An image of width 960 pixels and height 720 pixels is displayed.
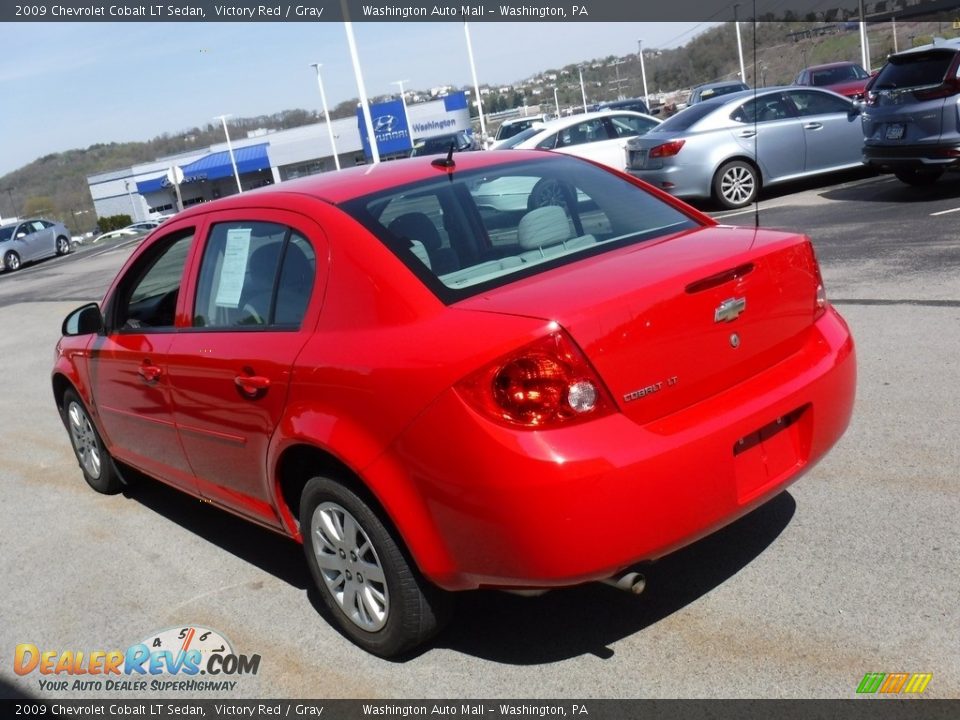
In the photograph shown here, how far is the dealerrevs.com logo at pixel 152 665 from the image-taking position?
3.77 metres

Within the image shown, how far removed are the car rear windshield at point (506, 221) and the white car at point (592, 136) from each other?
13266 mm

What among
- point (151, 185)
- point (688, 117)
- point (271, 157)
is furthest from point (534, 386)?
point (151, 185)

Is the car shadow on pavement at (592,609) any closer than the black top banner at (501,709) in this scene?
No

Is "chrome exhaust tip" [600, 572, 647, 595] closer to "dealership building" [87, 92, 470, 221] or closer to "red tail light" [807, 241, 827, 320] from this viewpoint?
"red tail light" [807, 241, 827, 320]

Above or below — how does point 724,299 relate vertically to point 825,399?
Answer: above

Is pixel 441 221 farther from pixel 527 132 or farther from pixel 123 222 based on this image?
pixel 123 222

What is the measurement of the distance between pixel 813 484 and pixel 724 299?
1608mm

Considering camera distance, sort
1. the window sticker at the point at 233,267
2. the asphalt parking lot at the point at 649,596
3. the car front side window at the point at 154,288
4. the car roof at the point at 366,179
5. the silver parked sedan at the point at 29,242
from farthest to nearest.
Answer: the silver parked sedan at the point at 29,242 → the car front side window at the point at 154,288 → the window sticker at the point at 233,267 → the car roof at the point at 366,179 → the asphalt parking lot at the point at 649,596

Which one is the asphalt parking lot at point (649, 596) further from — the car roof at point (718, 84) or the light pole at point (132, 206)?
the light pole at point (132, 206)

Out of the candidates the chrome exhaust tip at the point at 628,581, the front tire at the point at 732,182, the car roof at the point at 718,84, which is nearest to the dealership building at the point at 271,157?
the car roof at the point at 718,84

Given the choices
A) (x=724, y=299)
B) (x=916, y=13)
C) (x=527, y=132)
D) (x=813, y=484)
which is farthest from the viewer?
(x=916, y=13)

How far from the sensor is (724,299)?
3262 mm

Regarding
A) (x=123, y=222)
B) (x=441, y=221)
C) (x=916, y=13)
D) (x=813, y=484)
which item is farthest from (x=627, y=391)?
(x=123, y=222)

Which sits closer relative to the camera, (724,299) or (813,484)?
(724,299)
